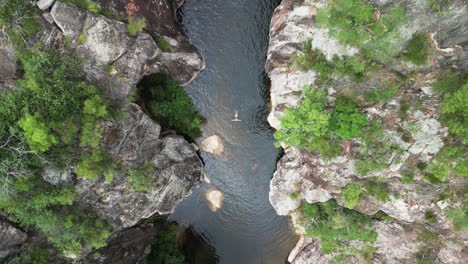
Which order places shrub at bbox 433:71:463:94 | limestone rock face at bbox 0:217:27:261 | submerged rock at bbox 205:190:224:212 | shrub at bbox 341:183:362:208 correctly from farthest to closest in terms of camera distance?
submerged rock at bbox 205:190:224:212 → shrub at bbox 341:183:362:208 → limestone rock face at bbox 0:217:27:261 → shrub at bbox 433:71:463:94

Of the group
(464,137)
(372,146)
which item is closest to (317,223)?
(372,146)

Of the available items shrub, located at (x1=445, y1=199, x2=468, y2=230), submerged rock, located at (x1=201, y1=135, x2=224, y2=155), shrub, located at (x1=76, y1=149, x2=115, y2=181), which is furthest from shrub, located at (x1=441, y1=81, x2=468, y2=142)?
shrub, located at (x1=76, y1=149, x2=115, y2=181)

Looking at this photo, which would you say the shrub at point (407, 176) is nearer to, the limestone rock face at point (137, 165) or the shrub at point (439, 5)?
the shrub at point (439, 5)

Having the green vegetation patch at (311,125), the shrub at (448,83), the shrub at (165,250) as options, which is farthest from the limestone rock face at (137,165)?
the shrub at (448,83)

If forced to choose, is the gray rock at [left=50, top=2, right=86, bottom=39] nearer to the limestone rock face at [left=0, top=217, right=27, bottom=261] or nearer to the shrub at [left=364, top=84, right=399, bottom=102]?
the limestone rock face at [left=0, top=217, right=27, bottom=261]

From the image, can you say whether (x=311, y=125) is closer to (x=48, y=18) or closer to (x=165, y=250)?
(x=165, y=250)

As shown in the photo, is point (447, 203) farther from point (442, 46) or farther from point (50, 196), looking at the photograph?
A: point (50, 196)

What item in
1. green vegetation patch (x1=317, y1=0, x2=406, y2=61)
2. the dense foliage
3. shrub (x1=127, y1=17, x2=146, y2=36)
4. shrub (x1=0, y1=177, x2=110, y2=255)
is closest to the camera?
the dense foliage
